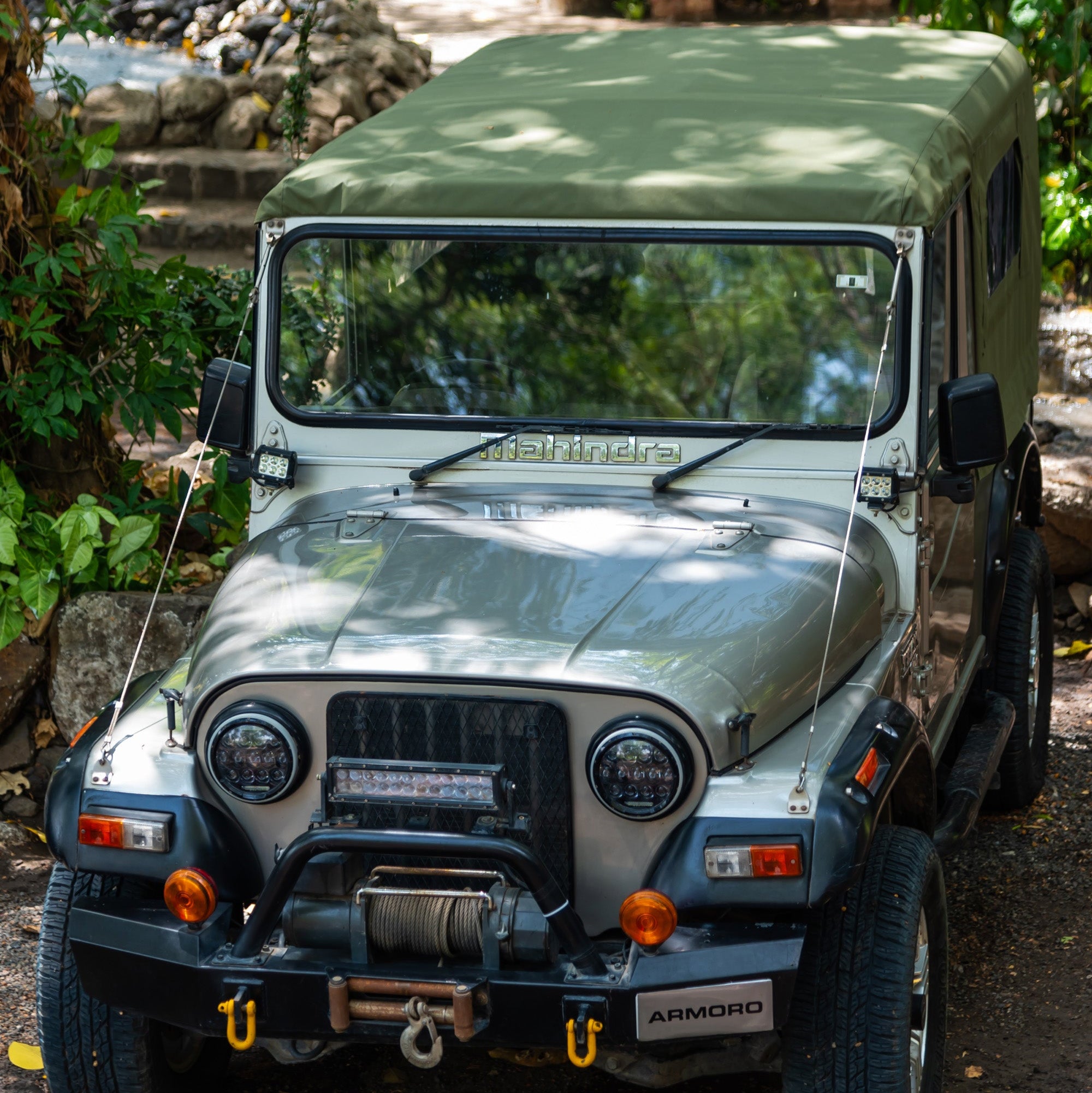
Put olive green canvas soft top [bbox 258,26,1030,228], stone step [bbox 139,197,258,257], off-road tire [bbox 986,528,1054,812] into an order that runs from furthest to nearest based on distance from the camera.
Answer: stone step [bbox 139,197,258,257] → off-road tire [bbox 986,528,1054,812] → olive green canvas soft top [bbox 258,26,1030,228]

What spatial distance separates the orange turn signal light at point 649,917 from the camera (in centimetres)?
294

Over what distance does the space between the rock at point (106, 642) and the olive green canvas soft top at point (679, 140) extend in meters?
1.87

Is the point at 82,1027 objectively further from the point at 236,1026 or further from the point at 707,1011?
the point at 707,1011

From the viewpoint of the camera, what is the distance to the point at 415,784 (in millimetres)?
3062

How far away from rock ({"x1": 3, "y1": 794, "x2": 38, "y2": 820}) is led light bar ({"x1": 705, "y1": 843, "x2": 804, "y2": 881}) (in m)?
3.40

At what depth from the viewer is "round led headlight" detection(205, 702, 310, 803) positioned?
3.17 metres

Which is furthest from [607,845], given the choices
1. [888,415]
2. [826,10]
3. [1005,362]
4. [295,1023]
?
[826,10]

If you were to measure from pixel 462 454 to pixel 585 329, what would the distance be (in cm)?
44

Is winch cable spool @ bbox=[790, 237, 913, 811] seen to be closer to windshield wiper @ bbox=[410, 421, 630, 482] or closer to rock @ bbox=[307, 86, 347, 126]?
windshield wiper @ bbox=[410, 421, 630, 482]

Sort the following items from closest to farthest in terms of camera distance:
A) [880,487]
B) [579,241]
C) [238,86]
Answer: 1. [880,487]
2. [579,241]
3. [238,86]

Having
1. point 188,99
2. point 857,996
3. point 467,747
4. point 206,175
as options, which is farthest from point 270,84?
point 857,996

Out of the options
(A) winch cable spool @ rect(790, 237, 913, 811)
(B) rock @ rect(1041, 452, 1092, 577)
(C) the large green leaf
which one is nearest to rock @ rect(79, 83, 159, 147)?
(C) the large green leaf

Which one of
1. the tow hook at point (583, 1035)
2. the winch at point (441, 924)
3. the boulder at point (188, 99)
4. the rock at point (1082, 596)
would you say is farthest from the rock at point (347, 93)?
the tow hook at point (583, 1035)

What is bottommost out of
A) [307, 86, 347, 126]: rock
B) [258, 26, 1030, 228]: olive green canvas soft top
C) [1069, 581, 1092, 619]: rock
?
[1069, 581, 1092, 619]: rock
